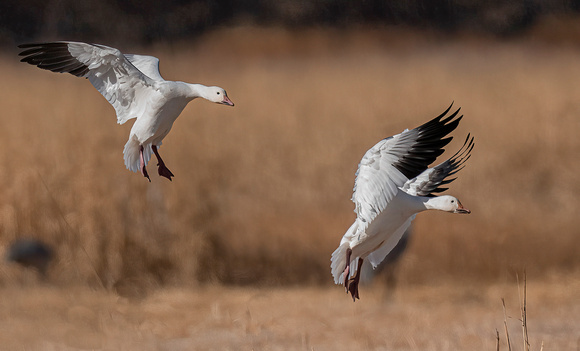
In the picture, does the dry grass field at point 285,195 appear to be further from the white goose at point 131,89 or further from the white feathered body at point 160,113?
the white feathered body at point 160,113

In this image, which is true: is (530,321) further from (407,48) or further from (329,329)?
(407,48)

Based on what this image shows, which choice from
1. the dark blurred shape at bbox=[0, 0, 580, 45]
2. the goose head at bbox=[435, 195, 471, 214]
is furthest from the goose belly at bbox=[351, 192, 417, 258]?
the dark blurred shape at bbox=[0, 0, 580, 45]

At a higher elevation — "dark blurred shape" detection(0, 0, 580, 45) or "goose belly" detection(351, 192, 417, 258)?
"dark blurred shape" detection(0, 0, 580, 45)

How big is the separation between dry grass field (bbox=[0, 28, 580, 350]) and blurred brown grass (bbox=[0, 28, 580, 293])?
19mm

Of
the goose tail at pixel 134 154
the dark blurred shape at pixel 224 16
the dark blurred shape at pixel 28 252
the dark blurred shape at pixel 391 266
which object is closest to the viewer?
the goose tail at pixel 134 154

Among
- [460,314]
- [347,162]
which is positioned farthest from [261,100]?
[460,314]

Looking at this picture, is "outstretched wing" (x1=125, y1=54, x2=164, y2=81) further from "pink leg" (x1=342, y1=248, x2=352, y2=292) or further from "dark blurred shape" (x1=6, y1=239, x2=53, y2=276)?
"dark blurred shape" (x1=6, y1=239, x2=53, y2=276)

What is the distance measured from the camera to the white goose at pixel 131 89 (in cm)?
426

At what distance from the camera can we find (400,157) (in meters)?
4.73

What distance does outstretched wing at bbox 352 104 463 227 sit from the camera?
459cm

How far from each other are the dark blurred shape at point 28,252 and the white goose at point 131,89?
6230mm

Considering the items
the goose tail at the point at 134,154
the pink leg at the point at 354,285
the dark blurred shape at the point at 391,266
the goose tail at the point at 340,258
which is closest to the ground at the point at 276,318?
the dark blurred shape at the point at 391,266

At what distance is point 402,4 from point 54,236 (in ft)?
14.5

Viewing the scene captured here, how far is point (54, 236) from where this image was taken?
1091 cm
